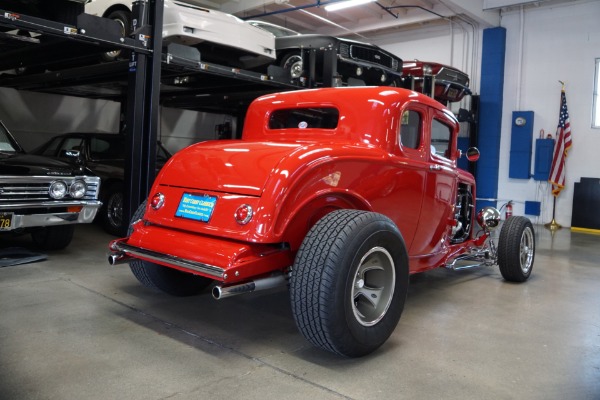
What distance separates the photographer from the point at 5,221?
15.7 ft

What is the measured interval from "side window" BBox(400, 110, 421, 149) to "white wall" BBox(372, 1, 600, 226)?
8988 mm

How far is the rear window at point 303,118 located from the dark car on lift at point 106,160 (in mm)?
3251

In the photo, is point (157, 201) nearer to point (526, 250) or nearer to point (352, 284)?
point (352, 284)

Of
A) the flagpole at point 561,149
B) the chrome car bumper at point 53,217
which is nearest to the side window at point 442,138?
the chrome car bumper at point 53,217

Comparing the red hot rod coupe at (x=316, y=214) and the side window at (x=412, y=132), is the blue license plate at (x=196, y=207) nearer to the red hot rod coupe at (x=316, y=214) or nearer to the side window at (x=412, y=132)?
the red hot rod coupe at (x=316, y=214)

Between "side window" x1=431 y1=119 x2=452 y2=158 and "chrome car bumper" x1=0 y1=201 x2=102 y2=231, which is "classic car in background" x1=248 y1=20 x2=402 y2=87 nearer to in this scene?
"side window" x1=431 y1=119 x2=452 y2=158

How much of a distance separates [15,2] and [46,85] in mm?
3829

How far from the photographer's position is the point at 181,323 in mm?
Answer: 3525

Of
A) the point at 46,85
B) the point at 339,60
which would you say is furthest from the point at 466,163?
the point at 46,85

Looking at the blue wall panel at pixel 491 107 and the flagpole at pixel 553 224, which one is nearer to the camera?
the flagpole at pixel 553 224

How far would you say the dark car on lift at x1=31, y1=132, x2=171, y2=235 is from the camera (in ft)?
23.6

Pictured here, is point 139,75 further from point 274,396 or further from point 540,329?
point 540,329

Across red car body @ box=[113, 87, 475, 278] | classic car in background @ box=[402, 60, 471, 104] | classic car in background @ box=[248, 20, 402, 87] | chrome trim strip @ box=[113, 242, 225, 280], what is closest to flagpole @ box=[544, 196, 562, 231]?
classic car in background @ box=[402, 60, 471, 104]

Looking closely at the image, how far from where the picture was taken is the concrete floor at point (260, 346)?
2604mm
